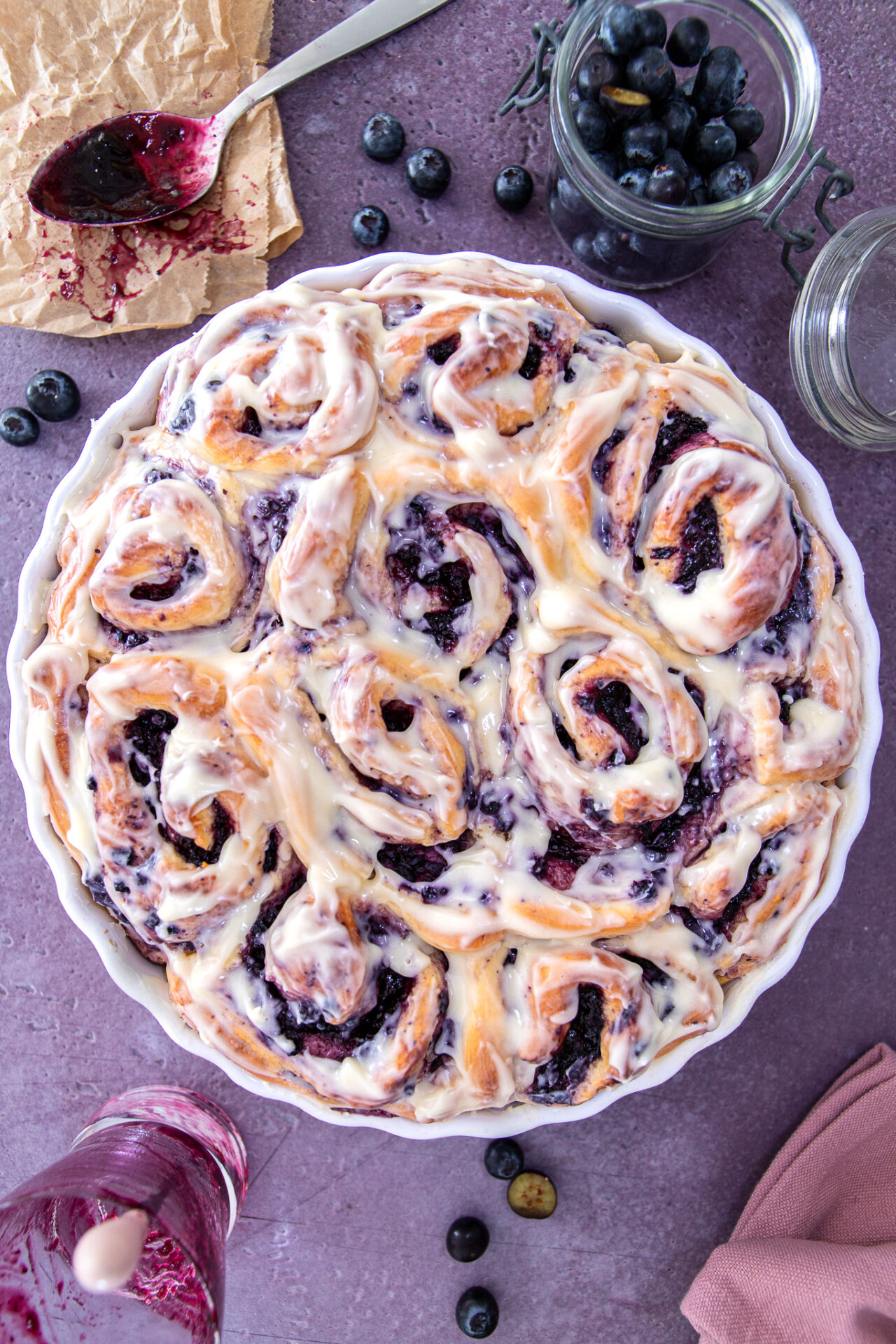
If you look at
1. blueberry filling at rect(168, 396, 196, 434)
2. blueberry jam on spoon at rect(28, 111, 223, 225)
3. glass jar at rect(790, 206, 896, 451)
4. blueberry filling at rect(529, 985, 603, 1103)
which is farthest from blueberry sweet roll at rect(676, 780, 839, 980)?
blueberry jam on spoon at rect(28, 111, 223, 225)

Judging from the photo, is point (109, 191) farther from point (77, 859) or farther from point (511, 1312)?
point (511, 1312)

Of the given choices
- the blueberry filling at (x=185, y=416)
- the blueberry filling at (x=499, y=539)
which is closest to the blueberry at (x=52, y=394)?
the blueberry filling at (x=185, y=416)

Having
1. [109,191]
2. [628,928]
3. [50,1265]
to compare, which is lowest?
[50,1265]

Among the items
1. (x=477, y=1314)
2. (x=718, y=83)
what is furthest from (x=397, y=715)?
(x=477, y=1314)

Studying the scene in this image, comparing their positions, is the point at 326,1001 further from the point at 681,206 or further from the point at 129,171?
the point at 129,171

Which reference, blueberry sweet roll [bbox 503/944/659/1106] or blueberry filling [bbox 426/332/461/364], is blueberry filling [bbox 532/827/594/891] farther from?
blueberry filling [bbox 426/332/461/364]

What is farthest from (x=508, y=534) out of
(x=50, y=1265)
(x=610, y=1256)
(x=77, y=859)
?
(x=610, y=1256)
